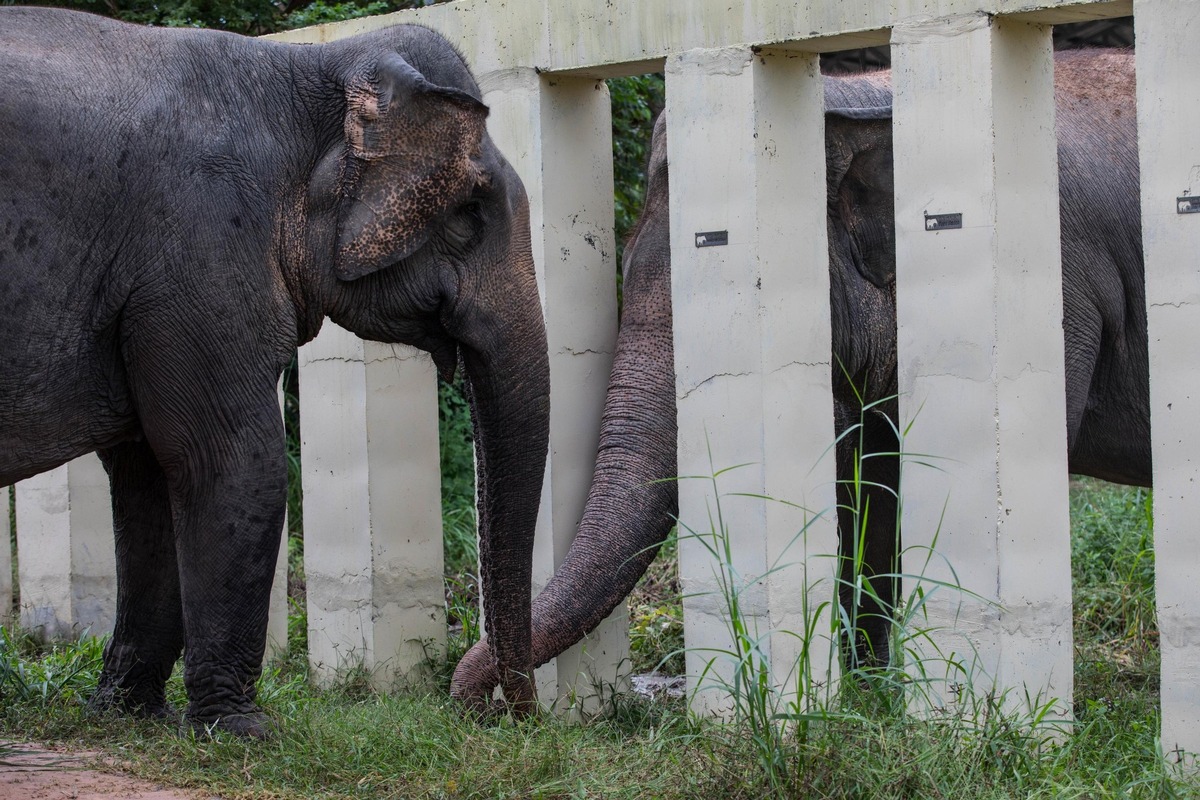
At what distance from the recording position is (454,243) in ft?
15.6

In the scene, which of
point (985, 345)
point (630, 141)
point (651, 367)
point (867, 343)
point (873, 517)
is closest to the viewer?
point (985, 345)

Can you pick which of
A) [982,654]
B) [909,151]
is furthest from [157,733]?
[909,151]

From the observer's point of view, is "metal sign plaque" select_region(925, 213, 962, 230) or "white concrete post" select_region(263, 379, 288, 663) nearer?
"metal sign plaque" select_region(925, 213, 962, 230)

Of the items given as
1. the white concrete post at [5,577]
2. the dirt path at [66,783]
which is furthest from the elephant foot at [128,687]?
the white concrete post at [5,577]

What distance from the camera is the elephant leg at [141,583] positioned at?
5043 millimetres

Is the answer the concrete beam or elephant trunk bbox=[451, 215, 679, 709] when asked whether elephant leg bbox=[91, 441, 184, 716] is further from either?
the concrete beam

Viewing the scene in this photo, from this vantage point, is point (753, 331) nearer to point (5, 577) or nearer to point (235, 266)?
point (235, 266)

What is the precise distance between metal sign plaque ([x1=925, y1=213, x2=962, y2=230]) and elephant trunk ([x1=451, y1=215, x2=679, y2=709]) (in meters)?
1.03

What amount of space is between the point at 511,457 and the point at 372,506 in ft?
4.76

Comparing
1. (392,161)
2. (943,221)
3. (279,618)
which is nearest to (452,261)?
(392,161)

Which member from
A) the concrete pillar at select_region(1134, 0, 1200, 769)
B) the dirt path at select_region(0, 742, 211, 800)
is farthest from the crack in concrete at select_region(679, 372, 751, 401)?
the dirt path at select_region(0, 742, 211, 800)

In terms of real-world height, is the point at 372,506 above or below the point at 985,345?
below

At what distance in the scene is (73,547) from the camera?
739 centimetres

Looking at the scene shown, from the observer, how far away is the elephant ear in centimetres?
457
